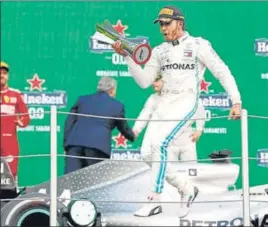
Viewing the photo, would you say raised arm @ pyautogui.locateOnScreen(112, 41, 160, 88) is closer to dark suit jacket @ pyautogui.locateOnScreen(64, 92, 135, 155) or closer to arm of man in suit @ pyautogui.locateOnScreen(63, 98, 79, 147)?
dark suit jacket @ pyautogui.locateOnScreen(64, 92, 135, 155)

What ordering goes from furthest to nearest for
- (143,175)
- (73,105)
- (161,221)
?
(73,105)
(143,175)
(161,221)

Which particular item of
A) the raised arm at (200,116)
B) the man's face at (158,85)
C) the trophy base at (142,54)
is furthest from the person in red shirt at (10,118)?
the raised arm at (200,116)


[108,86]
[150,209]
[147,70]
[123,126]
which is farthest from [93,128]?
[150,209]

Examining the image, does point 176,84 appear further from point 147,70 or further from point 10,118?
point 10,118

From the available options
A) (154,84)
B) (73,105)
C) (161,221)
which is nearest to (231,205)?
(161,221)

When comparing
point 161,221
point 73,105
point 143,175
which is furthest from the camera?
point 73,105

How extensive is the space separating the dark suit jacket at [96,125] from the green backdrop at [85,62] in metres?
0.50

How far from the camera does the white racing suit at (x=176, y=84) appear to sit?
299 inches

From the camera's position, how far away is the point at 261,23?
29.7 feet

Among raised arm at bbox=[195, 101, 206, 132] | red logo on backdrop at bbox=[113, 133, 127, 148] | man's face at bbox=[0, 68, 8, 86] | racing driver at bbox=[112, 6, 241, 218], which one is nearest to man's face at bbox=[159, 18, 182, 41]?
racing driver at bbox=[112, 6, 241, 218]

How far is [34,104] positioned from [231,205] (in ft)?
6.78

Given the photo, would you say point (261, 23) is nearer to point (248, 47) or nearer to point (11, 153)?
point (248, 47)

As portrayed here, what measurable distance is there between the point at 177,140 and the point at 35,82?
63.7 inches

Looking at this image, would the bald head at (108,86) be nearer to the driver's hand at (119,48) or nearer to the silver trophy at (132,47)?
the silver trophy at (132,47)
